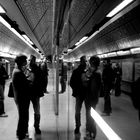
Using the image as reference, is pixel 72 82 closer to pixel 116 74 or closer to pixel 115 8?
pixel 115 8

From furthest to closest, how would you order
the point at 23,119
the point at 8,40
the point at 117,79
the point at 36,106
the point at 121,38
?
the point at 8,40
the point at 36,106
the point at 23,119
the point at 121,38
the point at 117,79

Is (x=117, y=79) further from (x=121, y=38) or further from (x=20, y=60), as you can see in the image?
(x=20, y=60)

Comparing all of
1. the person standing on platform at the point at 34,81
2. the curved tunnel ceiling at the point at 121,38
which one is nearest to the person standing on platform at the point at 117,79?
the curved tunnel ceiling at the point at 121,38

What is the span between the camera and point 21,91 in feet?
10.7

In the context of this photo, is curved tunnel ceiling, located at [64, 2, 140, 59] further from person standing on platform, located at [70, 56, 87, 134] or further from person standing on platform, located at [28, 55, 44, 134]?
person standing on platform, located at [28, 55, 44, 134]

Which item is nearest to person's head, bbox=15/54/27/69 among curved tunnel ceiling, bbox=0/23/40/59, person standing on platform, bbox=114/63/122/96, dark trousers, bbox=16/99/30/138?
dark trousers, bbox=16/99/30/138

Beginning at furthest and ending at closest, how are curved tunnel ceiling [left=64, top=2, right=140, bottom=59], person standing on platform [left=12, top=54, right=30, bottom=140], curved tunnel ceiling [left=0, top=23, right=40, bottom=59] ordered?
1. curved tunnel ceiling [left=0, top=23, right=40, bottom=59]
2. person standing on platform [left=12, top=54, right=30, bottom=140]
3. curved tunnel ceiling [left=64, top=2, right=140, bottom=59]

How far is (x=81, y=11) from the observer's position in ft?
16.6

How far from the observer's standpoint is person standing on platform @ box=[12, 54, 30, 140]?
3248 mm

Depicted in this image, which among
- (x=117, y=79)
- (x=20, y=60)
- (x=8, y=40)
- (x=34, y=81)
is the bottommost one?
(x=34, y=81)

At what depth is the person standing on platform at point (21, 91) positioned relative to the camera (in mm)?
3248

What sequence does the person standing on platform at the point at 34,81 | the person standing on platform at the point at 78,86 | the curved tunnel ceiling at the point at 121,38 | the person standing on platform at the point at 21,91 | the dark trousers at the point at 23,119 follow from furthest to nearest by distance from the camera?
1. the person standing on platform at the point at 34,81
2. the person standing on platform at the point at 78,86
3. the dark trousers at the point at 23,119
4. the person standing on platform at the point at 21,91
5. the curved tunnel ceiling at the point at 121,38

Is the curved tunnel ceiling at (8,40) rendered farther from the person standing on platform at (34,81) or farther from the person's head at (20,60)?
the person's head at (20,60)

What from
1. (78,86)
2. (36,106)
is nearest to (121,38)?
(78,86)
